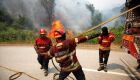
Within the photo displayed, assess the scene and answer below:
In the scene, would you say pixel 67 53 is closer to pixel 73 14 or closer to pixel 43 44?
pixel 43 44

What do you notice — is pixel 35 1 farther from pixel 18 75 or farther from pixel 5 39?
pixel 18 75

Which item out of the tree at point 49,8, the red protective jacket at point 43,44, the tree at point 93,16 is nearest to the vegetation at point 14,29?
the tree at point 49,8

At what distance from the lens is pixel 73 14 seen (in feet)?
195

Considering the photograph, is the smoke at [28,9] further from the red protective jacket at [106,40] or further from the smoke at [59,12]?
the red protective jacket at [106,40]

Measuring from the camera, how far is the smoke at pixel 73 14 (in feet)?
172

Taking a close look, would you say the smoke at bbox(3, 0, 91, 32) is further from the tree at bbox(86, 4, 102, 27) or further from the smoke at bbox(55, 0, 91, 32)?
the tree at bbox(86, 4, 102, 27)

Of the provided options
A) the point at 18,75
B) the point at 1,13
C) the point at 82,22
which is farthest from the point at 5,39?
the point at 82,22

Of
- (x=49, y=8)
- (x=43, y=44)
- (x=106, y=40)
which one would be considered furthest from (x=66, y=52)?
(x=49, y=8)

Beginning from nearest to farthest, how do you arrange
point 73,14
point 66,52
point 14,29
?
1. point 66,52
2. point 14,29
3. point 73,14

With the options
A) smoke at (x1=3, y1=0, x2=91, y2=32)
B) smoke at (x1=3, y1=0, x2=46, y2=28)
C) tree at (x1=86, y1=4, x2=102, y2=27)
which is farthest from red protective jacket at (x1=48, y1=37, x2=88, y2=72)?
tree at (x1=86, y1=4, x2=102, y2=27)

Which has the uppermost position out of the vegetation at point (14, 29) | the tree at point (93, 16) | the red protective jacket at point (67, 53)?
the tree at point (93, 16)

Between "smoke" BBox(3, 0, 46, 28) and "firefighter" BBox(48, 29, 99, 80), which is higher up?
"smoke" BBox(3, 0, 46, 28)

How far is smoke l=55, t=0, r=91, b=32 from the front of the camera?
5228 centimetres

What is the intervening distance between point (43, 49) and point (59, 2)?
4819 centimetres
